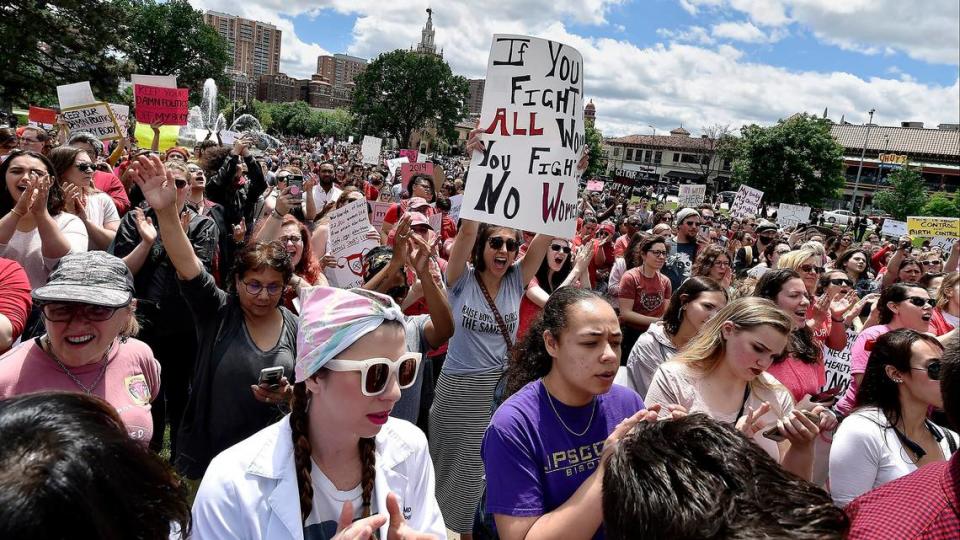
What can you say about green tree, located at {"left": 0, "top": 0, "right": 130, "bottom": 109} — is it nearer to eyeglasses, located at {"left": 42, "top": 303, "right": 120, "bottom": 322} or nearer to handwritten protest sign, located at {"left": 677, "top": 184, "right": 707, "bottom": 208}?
handwritten protest sign, located at {"left": 677, "top": 184, "right": 707, "bottom": 208}

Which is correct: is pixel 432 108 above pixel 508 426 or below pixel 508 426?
above

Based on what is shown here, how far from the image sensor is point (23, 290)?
9.07 feet

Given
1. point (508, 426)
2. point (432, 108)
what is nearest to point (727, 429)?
point (508, 426)

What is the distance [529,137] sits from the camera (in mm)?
3895

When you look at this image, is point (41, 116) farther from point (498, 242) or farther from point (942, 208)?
point (942, 208)

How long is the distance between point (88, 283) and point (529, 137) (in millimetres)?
2542

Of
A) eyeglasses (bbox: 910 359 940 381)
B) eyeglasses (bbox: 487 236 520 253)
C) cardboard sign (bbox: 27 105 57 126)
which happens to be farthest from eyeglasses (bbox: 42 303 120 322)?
cardboard sign (bbox: 27 105 57 126)

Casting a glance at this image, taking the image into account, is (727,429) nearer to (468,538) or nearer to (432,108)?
(468,538)

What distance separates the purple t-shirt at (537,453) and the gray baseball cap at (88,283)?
1508 millimetres

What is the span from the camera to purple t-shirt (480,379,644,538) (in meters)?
2.10

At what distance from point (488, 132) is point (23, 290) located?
8.42 feet

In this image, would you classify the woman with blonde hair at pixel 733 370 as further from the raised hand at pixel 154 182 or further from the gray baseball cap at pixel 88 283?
the raised hand at pixel 154 182

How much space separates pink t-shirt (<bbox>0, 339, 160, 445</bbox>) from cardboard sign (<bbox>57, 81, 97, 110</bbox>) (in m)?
8.87

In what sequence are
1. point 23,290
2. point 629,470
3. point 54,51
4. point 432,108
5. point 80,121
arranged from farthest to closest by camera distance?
1. point 432,108
2. point 54,51
3. point 80,121
4. point 23,290
5. point 629,470
